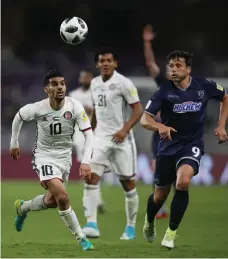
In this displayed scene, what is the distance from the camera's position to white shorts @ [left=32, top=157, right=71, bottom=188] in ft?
30.3

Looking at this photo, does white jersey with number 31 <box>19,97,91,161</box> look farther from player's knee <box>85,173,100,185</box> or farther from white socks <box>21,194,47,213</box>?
player's knee <box>85,173,100,185</box>

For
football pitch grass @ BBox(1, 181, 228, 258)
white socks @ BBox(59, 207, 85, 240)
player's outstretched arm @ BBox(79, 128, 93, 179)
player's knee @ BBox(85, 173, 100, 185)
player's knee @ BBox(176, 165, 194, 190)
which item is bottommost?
football pitch grass @ BBox(1, 181, 228, 258)

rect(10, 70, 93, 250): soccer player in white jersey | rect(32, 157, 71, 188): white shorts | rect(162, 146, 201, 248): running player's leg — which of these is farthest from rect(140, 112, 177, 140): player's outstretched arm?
rect(32, 157, 71, 188): white shorts

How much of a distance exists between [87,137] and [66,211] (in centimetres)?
85

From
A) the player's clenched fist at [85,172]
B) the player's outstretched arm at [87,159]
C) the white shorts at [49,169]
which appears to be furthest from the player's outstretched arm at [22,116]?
the player's clenched fist at [85,172]

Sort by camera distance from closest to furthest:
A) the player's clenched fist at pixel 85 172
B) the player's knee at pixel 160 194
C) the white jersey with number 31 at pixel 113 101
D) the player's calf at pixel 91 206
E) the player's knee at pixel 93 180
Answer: the player's clenched fist at pixel 85 172, the player's knee at pixel 160 194, the player's calf at pixel 91 206, the player's knee at pixel 93 180, the white jersey with number 31 at pixel 113 101

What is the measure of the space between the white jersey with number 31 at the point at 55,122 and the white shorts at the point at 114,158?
57.8 inches

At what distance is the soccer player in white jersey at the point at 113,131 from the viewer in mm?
10914

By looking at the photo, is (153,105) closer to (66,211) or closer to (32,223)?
(66,211)

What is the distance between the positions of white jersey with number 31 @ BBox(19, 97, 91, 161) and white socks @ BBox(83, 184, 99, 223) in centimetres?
139

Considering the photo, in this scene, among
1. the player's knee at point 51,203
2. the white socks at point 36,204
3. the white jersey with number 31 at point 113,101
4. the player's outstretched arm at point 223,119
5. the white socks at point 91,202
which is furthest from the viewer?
the white jersey with number 31 at point 113,101

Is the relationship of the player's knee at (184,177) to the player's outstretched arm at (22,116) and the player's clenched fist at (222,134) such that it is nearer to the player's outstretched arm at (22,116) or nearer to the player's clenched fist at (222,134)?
the player's clenched fist at (222,134)

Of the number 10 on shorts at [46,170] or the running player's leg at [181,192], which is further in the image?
the number 10 on shorts at [46,170]

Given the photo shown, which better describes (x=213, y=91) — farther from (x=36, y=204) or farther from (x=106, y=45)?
(x=106, y=45)
